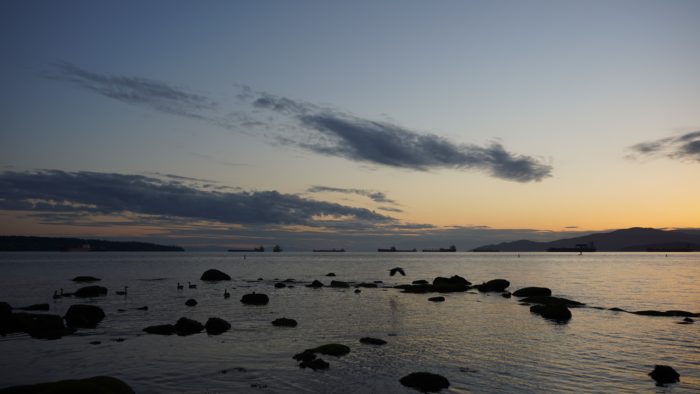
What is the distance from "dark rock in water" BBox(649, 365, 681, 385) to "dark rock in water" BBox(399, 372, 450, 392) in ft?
36.4

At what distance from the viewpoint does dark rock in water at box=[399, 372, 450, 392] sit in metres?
22.5

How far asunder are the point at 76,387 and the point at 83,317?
26.4 metres

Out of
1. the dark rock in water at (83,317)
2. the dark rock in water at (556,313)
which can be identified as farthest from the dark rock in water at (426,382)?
the dark rock in water at (83,317)

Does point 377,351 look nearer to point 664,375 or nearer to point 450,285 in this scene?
point 664,375

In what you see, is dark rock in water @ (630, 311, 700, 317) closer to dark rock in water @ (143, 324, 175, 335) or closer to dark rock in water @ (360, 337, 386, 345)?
dark rock in water @ (360, 337, 386, 345)

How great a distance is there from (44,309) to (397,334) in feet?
133

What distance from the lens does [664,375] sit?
24.0 metres

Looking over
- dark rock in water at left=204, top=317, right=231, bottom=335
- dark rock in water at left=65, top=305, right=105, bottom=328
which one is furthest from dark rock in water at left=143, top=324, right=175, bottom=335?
dark rock in water at left=65, top=305, right=105, bottom=328

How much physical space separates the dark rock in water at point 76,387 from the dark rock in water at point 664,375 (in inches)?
1019

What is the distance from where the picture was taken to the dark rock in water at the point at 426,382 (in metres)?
22.5

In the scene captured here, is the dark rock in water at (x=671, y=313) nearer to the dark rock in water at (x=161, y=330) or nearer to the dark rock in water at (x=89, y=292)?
the dark rock in water at (x=161, y=330)

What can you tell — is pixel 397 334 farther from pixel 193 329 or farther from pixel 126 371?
pixel 126 371

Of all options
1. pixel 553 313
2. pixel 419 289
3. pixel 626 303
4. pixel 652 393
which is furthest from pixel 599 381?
pixel 419 289

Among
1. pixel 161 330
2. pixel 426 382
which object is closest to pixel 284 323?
pixel 161 330
